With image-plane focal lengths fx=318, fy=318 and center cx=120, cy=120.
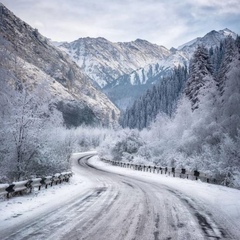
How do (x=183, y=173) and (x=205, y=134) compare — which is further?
(x=205, y=134)

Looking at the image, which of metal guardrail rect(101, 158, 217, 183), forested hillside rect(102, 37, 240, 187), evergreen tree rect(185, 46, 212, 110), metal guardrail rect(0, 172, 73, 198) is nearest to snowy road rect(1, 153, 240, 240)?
metal guardrail rect(0, 172, 73, 198)

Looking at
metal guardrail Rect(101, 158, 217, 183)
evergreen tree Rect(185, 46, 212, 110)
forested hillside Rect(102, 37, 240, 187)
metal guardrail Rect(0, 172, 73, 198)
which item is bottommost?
metal guardrail Rect(0, 172, 73, 198)

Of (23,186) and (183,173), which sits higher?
(183,173)

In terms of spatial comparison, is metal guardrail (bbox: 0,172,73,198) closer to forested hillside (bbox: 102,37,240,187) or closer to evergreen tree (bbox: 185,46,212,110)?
forested hillside (bbox: 102,37,240,187)

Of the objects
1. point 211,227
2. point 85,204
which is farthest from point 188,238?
point 85,204

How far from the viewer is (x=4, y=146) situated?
1759 cm

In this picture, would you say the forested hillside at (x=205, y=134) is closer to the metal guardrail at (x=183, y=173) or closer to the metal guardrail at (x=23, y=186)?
the metal guardrail at (x=183, y=173)

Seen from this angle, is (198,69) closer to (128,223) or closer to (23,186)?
(23,186)

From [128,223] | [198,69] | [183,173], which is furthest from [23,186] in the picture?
[198,69]

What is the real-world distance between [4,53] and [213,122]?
788 inches

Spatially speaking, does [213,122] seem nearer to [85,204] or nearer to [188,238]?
[85,204]

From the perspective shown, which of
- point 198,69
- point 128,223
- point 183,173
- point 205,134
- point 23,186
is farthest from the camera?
point 198,69

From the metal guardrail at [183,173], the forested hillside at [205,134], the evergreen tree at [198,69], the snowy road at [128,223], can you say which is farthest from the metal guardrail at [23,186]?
the evergreen tree at [198,69]

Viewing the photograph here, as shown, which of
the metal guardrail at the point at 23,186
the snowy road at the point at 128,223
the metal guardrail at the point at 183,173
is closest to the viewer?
the snowy road at the point at 128,223
